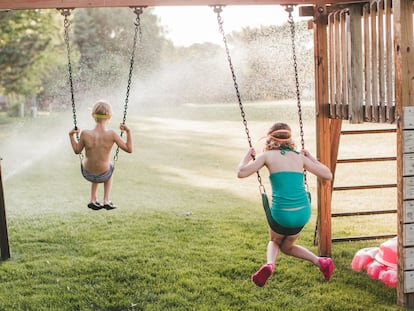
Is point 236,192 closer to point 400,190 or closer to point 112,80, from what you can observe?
point 400,190

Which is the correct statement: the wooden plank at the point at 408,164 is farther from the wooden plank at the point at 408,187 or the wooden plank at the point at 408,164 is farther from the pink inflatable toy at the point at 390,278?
the pink inflatable toy at the point at 390,278

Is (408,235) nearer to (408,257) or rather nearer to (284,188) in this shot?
(408,257)

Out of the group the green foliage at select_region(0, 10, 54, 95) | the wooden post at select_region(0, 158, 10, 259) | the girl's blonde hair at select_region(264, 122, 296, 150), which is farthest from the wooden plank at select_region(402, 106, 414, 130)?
the green foliage at select_region(0, 10, 54, 95)

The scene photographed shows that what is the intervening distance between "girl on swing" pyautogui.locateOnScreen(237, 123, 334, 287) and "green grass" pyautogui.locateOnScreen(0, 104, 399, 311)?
2.03ft

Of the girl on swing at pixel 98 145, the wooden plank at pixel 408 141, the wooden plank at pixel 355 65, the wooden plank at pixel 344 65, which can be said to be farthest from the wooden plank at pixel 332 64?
the girl on swing at pixel 98 145

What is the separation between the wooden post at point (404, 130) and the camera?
16.1 ft

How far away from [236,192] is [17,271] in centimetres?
641

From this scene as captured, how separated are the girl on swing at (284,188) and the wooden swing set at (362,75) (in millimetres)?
671

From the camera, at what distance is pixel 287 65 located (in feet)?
77.2

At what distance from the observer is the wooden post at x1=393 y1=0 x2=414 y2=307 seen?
16.1 ft

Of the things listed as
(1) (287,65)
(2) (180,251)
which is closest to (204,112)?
(1) (287,65)

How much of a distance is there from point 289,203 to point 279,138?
20.2 inches

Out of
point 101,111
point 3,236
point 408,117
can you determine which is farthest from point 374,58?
point 3,236

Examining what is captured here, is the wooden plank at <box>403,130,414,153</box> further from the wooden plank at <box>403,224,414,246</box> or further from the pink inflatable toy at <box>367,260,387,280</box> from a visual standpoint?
the pink inflatable toy at <box>367,260,387,280</box>
